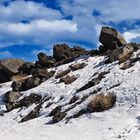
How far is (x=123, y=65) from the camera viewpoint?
2978 cm

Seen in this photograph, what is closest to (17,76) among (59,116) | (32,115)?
(32,115)

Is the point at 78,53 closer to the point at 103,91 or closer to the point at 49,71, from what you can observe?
the point at 49,71

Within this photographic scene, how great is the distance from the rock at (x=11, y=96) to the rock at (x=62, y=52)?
1031 centimetres

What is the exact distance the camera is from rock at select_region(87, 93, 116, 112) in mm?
22578

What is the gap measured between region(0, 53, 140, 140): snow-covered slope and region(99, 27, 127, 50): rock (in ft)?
19.9

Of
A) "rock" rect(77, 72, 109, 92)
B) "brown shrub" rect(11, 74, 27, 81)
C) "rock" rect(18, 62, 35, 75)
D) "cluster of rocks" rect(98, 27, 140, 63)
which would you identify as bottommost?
"rock" rect(77, 72, 109, 92)

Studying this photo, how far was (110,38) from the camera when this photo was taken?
39.2 metres

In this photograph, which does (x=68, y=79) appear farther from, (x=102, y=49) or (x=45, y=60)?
(x=45, y=60)

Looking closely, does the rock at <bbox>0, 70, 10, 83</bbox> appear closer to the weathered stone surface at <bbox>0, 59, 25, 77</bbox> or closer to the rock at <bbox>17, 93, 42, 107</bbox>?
the weathered stone surface at <bbox>0, 59, 25, 77</bbox>

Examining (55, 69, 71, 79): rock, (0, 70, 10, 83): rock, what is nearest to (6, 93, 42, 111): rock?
(55, 69, 71, 79): rock

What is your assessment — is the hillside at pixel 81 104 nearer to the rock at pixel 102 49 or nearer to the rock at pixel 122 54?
the rock at pixel 122 54

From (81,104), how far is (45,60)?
17.9 metres

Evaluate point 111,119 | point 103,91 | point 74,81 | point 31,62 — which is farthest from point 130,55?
point 31,62

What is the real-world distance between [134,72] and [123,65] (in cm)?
295
